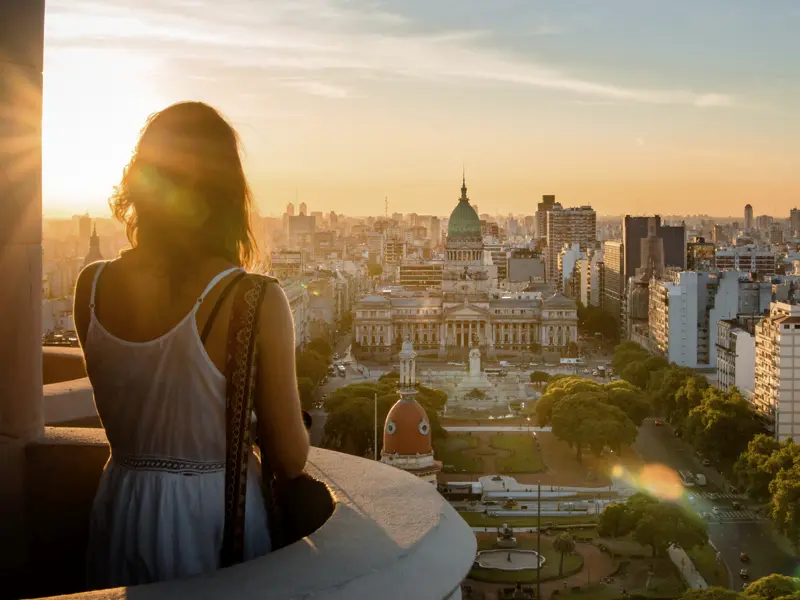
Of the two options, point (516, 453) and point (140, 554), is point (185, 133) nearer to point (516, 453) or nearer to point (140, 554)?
point (140, 554)

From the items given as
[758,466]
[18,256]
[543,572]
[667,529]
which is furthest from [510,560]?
[18,256]

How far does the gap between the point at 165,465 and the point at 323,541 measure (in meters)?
0.80

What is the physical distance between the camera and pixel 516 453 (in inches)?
1800

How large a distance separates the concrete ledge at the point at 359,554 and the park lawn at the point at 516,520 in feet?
101

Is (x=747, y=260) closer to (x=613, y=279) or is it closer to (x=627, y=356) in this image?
(x=613, y=279)

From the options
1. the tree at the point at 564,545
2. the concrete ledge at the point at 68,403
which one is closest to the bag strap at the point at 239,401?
the concrete ledge at the point at 68,403

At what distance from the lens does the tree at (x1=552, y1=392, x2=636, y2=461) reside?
4347 cm

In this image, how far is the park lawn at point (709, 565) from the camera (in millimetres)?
29344

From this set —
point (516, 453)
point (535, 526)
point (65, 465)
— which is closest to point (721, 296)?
point (516, 453)

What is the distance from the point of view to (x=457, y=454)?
4509 centimetres

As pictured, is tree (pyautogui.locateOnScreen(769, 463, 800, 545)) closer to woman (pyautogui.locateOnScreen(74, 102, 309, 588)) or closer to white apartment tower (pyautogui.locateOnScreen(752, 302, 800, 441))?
white apartment tower (pyautogui.locateOnScreen(752, 302, 800, 441))

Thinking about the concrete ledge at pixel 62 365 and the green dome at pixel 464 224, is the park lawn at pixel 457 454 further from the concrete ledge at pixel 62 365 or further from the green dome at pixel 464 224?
the green dome at pixel 464 224

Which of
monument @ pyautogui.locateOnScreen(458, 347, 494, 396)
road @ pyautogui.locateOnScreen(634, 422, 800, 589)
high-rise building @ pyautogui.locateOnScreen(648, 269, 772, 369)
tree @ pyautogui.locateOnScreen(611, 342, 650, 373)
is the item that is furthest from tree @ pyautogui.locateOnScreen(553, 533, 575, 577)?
high-rise building @ pyautogui.locateOnScreen(648, 269, 772, 369)

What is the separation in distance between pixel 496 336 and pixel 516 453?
4572cm
